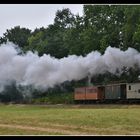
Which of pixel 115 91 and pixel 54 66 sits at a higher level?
pixel 54 66

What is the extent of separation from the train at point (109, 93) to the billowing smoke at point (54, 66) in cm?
172

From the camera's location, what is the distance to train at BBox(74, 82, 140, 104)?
40875 mm

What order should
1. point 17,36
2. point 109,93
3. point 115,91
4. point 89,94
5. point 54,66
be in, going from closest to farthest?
point 115,91, point 54,66, point 109,93, point 89,94, point 17,36

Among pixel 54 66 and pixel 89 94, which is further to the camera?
pixel 89 94

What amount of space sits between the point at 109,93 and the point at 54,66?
616 centimetres

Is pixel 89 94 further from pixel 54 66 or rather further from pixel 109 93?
pixel 54 66

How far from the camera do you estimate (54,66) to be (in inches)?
1724

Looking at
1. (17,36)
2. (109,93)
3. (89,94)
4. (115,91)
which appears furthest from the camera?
(17,36)

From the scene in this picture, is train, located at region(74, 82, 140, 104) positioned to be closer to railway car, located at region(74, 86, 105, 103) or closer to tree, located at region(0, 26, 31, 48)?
railway car, located at region(74, 86, 105, 103)

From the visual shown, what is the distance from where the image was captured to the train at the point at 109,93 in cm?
4088

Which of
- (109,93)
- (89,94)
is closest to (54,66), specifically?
(89,94)

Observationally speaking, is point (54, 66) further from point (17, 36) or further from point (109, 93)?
point (17, 36)

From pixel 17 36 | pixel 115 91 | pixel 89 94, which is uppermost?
pixel 17 36

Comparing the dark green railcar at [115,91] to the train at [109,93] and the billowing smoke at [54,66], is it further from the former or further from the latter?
the billowing smoke at [54,66]
